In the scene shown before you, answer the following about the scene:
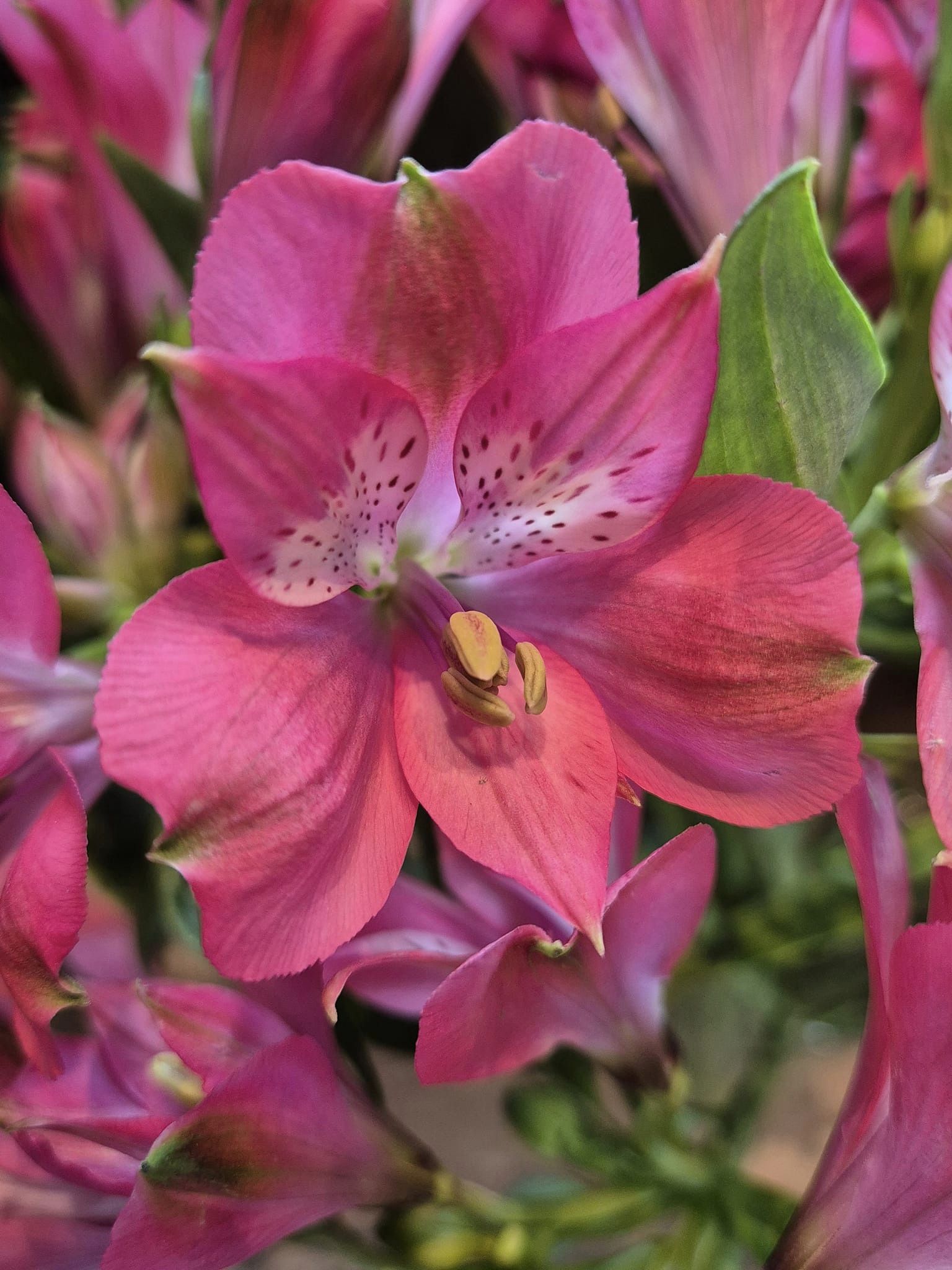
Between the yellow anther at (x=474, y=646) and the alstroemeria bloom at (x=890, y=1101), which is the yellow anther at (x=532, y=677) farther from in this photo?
the alstroemeria bloom at (x=890, y=1101)

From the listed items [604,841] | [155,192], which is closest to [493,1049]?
[604,841]

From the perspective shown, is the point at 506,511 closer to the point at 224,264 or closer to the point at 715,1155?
the point at 224,264

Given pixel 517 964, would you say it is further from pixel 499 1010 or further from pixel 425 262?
pixel 425 262

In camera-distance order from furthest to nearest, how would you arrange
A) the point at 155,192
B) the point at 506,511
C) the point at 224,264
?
1. the point at 155,192
2. the point at 506,511
3. the point at 224,264

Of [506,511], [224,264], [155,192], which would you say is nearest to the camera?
[224,264]

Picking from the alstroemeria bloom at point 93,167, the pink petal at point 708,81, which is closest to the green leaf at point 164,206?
the alstroemeria bloom at point 93,167

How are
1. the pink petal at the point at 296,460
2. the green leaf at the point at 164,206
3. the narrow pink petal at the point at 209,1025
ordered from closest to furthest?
the pink petal at the point at 296,460, the narrow pink petal at the point at 209,1025, the green leaf at the point at 164,206
